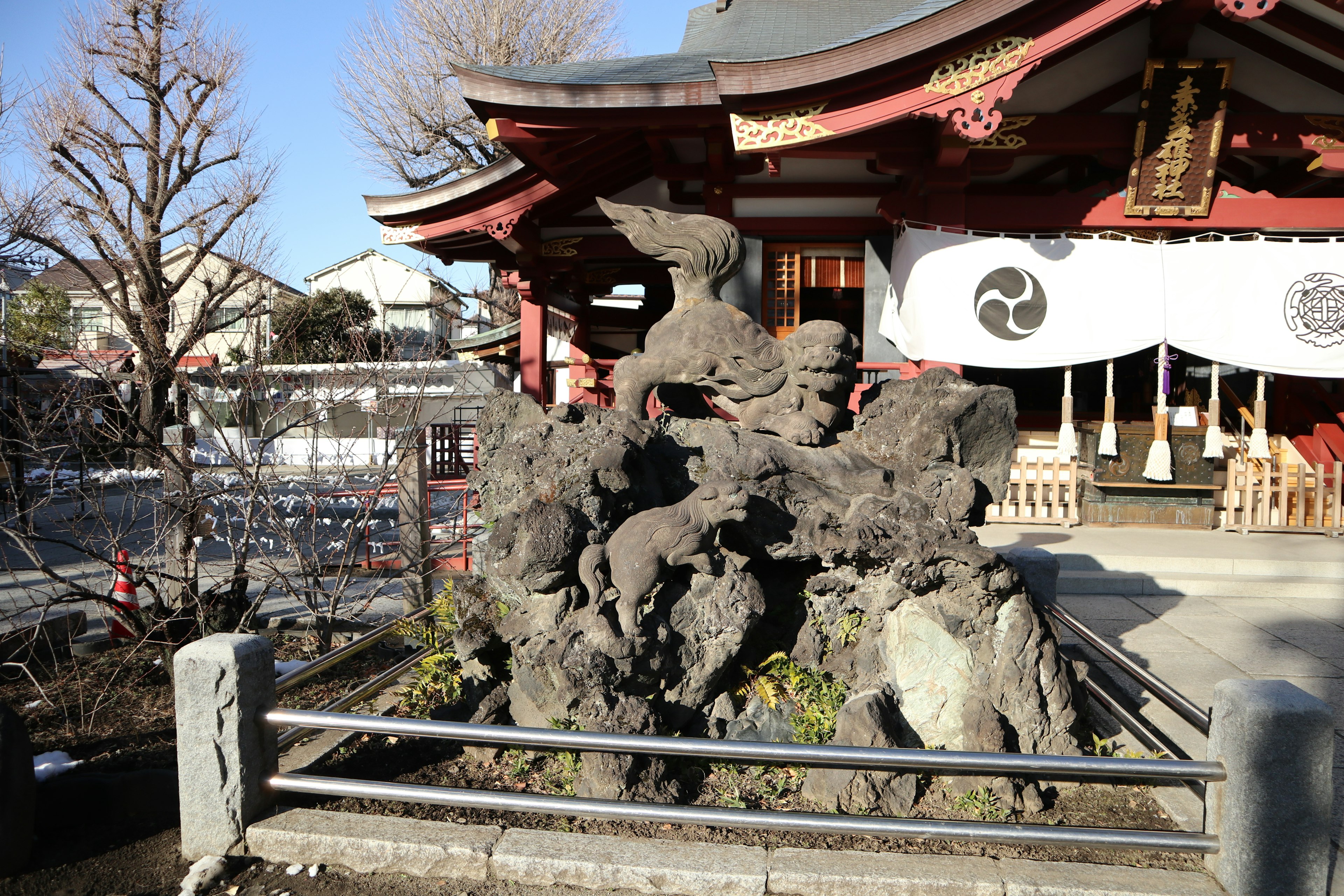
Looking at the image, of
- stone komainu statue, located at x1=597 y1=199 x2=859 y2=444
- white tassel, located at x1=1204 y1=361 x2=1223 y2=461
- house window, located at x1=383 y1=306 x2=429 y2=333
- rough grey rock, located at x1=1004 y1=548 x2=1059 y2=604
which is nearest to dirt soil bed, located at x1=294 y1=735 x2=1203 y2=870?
stone komainu statue, located at x1=597 y1=199 x2=859 y2=444

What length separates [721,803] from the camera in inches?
116

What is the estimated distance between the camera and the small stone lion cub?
289cm

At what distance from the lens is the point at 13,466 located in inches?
254

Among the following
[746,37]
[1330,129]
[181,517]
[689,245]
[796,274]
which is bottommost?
[181,517]

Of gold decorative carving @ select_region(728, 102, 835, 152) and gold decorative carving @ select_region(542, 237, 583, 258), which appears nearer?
gold decorative carving @ select_region(728, 102, 835, 152)

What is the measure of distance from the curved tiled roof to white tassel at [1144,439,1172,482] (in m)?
4.89

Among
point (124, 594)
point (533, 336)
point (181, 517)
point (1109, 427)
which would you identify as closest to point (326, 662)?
point (181, 517)

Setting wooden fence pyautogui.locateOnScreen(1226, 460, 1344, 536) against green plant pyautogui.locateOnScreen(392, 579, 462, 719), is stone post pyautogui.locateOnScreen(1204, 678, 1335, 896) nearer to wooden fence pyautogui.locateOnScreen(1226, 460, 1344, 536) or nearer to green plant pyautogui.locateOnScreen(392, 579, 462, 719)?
green plant pyautogui.locateOnScreen(392, 579, 462, 719)

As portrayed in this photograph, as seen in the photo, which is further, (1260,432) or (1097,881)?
(1260,432)

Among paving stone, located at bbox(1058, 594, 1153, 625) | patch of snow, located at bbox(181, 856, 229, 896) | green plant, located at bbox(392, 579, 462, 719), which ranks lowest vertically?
patch of snow, located at bbox(181, 856, 229, 896)

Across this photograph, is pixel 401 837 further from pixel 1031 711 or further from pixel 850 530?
pixel 1031 711

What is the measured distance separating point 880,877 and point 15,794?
295 centimetres

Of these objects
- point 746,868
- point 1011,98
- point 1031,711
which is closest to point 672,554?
point 746,868

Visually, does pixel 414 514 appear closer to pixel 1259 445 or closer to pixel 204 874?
pixel 204 874
